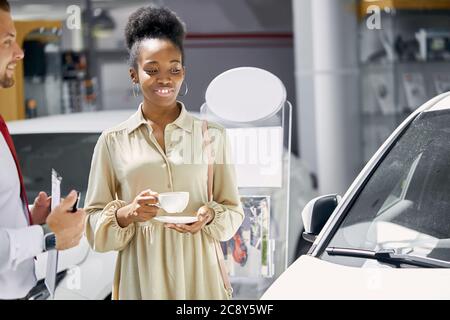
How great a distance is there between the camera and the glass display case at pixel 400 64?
4.29m

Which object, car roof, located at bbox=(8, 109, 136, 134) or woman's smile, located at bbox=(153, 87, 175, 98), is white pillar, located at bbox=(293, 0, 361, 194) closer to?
woman's smile, located at bbox=(153, 87, 175, 98)

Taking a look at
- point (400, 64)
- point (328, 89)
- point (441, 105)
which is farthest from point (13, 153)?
point (400, 64)

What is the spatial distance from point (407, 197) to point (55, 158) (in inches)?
64.3

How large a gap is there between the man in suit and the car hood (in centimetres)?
103

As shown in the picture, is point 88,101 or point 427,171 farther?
point 88,101

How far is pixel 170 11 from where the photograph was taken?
377 centimetres

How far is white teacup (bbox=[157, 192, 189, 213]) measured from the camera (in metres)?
3.56

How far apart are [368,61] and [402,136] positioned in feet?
3.04

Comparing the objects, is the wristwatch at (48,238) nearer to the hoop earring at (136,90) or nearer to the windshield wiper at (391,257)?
the hoop earring at (136,90)

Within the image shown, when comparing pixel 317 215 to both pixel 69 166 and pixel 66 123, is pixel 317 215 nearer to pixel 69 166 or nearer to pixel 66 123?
pixel 69 166

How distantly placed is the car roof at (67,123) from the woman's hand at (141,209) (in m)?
0.49

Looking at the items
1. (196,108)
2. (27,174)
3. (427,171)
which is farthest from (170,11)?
(427,171)
